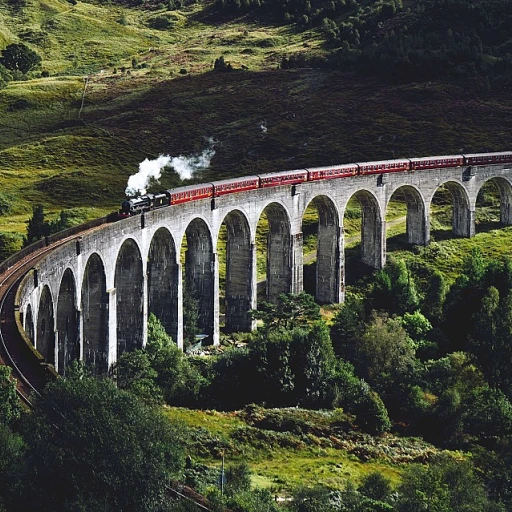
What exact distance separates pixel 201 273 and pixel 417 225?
26329 millimetres

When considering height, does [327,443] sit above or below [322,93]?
below

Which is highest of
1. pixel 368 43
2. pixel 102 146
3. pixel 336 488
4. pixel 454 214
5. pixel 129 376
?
pixel 368 43

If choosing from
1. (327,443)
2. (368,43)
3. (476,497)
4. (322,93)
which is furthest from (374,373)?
(368,43)

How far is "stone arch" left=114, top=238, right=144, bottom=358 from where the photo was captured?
218ft

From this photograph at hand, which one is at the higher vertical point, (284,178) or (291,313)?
(284,178)

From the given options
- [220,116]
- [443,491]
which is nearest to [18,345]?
[443,491]

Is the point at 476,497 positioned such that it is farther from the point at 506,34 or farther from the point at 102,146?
the point at 506,34

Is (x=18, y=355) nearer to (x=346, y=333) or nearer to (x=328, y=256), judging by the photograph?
(x=346, y=333)

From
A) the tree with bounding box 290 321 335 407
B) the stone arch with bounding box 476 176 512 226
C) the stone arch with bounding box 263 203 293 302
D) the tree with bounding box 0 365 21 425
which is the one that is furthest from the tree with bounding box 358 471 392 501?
the stone arch with bounding box 476 176 512 226

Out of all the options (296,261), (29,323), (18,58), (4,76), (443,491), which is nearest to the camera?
(443,491)

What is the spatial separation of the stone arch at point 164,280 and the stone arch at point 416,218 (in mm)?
29395

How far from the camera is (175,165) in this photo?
122062 millimetres

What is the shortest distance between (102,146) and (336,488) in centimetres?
8465

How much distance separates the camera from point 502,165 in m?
98.7
